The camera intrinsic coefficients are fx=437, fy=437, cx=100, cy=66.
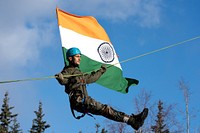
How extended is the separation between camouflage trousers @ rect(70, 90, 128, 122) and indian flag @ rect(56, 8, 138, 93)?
9.29 ft

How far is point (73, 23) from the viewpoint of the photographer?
1138 centimetres

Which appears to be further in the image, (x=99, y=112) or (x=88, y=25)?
(x=88, y=25)

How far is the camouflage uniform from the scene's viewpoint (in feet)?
24.5

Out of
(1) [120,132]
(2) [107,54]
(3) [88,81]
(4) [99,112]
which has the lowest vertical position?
(4) [99,112]

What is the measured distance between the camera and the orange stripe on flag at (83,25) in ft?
36.2

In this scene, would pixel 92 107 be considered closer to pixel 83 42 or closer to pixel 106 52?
pixel 106 52

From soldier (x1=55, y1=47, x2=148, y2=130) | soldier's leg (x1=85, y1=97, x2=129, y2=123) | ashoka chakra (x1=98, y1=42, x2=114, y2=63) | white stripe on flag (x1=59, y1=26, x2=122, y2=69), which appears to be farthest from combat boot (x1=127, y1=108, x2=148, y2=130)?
ashoka chakra (x1=98, y1=42, x2=114, y2=63)

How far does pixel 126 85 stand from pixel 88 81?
3.02 meters

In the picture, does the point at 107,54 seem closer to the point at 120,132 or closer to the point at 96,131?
the point at 120,132

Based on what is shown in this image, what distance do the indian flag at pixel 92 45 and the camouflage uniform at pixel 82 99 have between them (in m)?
2.61

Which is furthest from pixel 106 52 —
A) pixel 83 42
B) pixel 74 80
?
pixel 74 80

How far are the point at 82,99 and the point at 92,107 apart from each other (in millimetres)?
219

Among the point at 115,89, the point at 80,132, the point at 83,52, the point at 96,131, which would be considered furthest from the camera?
the point at 80,132

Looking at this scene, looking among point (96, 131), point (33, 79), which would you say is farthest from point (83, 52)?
point (96, 131)
